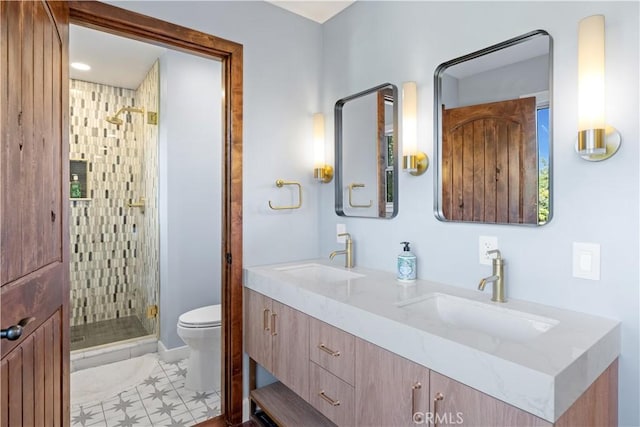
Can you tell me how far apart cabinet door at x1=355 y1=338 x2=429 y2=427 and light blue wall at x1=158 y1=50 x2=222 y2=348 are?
75.2 inches

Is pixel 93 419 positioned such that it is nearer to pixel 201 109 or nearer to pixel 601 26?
pixel 201 109

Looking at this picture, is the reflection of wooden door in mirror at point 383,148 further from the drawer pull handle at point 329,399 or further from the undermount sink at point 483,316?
the drawer pull handle at point 329,399

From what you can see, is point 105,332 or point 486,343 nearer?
point 486,343

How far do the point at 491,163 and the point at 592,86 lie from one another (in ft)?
1.38

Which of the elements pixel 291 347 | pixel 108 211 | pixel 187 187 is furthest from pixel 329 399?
pixel 108 211

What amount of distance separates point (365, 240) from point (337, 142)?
626 millimetres

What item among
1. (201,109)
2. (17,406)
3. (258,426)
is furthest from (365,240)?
(201,109)

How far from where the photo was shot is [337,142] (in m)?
→ 2.16

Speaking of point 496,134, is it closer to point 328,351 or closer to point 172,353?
point 328,351

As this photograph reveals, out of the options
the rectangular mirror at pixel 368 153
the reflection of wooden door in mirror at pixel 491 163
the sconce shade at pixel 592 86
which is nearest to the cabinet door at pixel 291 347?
the rectangular mirror at pixel 368 153

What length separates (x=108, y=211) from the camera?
344 centimetres

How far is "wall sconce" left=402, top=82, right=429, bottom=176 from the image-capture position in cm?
166

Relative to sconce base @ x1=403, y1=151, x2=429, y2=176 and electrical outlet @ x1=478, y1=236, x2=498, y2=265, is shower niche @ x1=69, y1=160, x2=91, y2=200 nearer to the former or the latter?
sconce base @ x1=403, y1=151, x2=429, y2=176

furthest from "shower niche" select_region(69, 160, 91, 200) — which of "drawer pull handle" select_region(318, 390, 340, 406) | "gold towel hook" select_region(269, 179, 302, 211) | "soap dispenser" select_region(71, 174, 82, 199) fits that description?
"drawer pull handle" select_region(318, 390, 340, 406)
